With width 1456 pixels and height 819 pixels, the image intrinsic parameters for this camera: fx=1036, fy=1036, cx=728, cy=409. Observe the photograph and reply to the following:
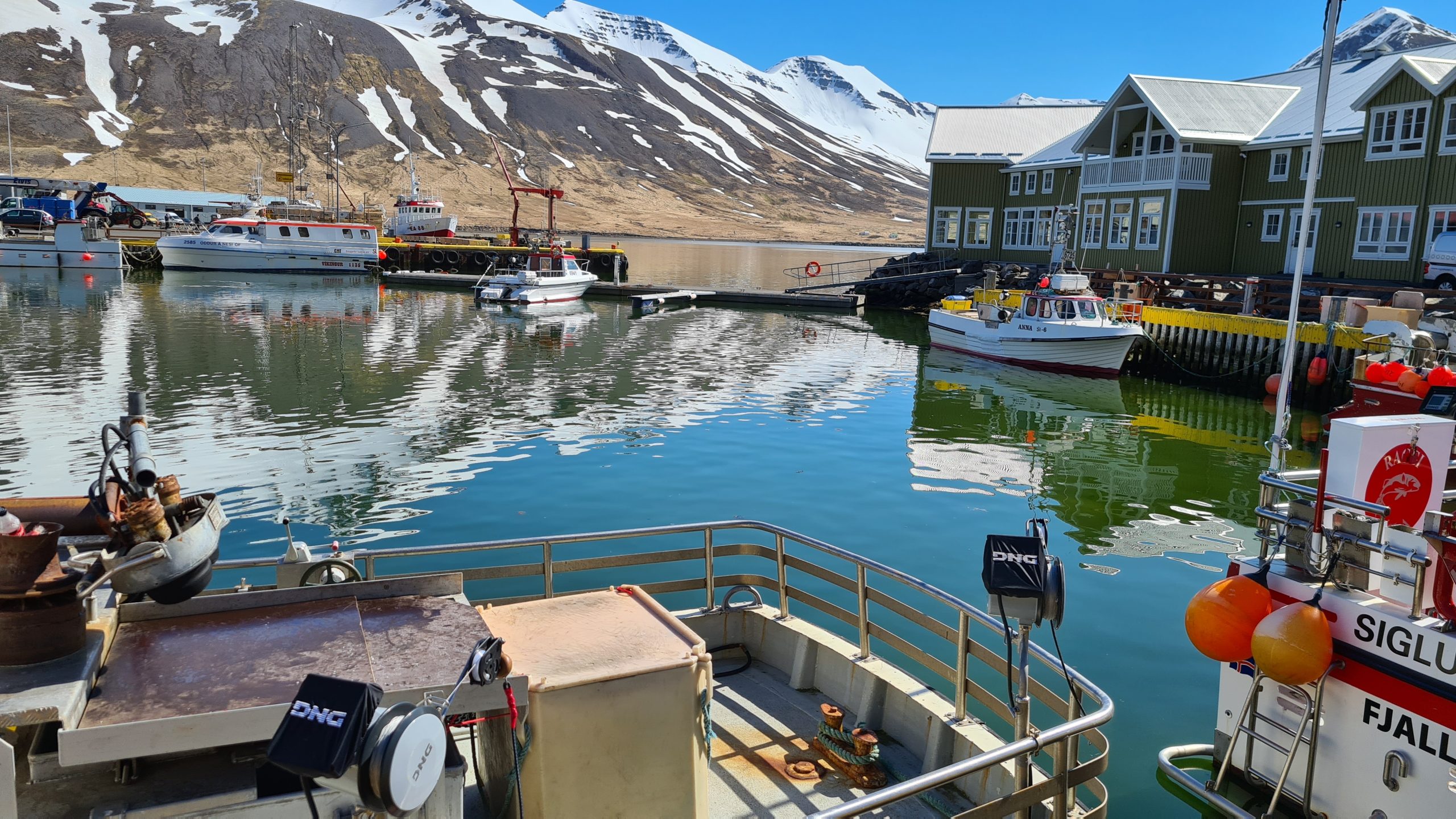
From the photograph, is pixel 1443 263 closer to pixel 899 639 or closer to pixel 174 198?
pixel 899 639

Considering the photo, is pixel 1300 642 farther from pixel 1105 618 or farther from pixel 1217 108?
pixel 1217 108

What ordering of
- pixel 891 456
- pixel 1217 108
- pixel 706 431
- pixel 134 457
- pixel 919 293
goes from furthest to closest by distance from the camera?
pixel 919 293 → pixel 1217 108 → pixel 706 431 → pixel 891 456 → pixel 134 457

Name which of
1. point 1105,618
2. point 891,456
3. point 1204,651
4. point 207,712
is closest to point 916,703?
point 1204,651

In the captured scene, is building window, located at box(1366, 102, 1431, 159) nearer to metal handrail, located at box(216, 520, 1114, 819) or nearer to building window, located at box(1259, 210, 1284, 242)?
building window, located at box(1259, 210, 1284, 242)

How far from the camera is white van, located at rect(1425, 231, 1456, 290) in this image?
30.4m

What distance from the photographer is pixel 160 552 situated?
3.72 metres

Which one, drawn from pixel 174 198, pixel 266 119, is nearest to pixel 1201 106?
pixel 174 198

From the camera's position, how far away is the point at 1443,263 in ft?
101

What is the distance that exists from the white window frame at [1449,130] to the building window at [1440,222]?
5.82 ft

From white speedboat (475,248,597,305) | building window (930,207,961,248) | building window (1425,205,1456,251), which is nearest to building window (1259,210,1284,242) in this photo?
building window (1425,205,1456,251)

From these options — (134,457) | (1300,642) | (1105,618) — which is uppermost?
(134,457)

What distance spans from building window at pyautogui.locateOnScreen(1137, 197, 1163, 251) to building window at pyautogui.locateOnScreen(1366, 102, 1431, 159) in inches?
292

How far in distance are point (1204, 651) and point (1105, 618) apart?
513cm

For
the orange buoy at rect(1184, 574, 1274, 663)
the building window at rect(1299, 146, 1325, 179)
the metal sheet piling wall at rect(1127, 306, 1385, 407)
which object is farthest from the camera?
the building window at rect(1299, 146, 1325, 179)
